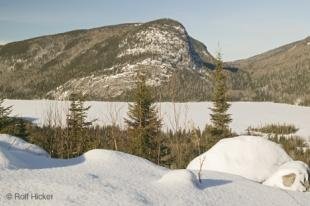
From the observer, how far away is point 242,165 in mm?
9234

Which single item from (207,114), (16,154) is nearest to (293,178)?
(16,154)

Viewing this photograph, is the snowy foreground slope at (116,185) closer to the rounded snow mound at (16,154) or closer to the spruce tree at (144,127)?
the rounded snow mound at (16,154)

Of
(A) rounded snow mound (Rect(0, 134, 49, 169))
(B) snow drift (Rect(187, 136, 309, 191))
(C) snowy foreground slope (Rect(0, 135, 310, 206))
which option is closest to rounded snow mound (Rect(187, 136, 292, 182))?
(B) snow drift (Rect(187, 136, 309, 191))

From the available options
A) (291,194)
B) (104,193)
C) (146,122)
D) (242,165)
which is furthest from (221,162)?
(146,122)

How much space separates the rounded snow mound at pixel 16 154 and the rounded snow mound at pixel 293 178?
3.56 m

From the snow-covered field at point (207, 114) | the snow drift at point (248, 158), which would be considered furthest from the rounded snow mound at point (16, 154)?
the snow-covered field at point (207, 114)

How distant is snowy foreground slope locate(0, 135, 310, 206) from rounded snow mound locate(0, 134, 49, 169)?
1cm

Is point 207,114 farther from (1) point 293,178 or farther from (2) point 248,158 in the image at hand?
(1) point 293,178

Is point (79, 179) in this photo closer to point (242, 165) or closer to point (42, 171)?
point (42, 171)

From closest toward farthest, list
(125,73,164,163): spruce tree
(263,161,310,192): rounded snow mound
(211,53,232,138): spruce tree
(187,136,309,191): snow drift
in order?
(263,161,310,192): rounded snow mound → (187,136,309,191): snow drift → (125,73,164,163): spruce tree → (211,53,232,138): spruce tree

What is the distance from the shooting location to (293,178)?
7.12m

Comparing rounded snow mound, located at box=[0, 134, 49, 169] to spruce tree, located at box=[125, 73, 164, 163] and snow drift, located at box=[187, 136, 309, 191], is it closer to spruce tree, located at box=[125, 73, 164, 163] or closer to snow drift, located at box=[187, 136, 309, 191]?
snow drift, located at box=[187, 136, 309, 191]

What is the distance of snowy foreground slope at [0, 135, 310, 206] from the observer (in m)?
4.12

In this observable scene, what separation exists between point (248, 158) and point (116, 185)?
531 cm
